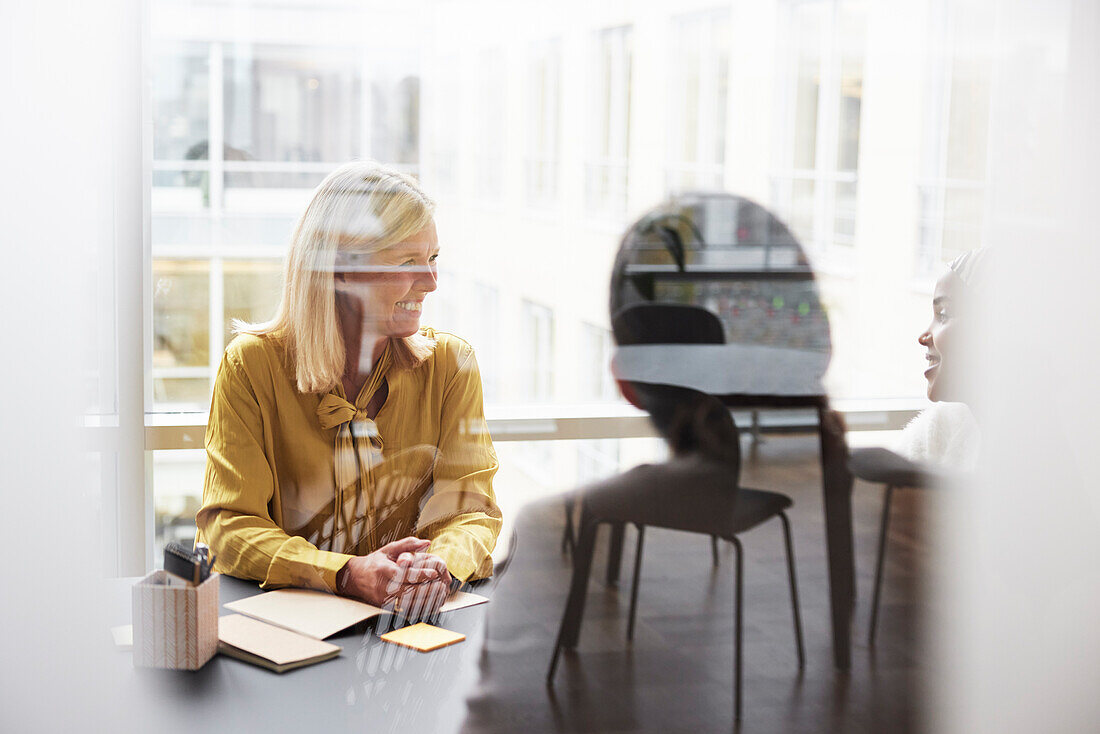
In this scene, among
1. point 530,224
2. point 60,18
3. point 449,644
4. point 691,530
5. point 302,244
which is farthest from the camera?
point 691,530

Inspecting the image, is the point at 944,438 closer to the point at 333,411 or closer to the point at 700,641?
the point at 700,641

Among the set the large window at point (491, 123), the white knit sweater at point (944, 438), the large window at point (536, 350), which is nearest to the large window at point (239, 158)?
the large window at point (491, 123)

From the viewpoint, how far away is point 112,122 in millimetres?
1646

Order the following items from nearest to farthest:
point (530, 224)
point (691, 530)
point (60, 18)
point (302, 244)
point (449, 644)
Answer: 1. point (449, 644)
2. point (60, 18)
3. point (302, 244)
4. point (530, 224)
5. point (691, 530)

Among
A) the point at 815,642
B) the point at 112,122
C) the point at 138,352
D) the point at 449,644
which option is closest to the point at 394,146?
the point at 112,122

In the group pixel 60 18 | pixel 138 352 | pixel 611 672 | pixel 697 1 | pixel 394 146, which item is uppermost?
pixel 697 1

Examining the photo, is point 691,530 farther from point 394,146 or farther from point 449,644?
point 394,146

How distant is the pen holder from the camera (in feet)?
4.19

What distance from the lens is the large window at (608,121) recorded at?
5.99 ft

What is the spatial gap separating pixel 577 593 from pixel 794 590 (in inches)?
17.4

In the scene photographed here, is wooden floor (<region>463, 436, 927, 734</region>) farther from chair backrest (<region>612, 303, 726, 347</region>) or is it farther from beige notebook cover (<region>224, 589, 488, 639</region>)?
beige notebook cover (<region>224, 589, 488, 639</region>)

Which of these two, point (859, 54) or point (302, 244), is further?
point (859, 54)

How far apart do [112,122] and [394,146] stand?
0.45 m

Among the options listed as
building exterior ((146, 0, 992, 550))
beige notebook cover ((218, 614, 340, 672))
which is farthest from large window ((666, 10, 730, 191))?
beige notebook cover ((218, 614, 340, 672))
